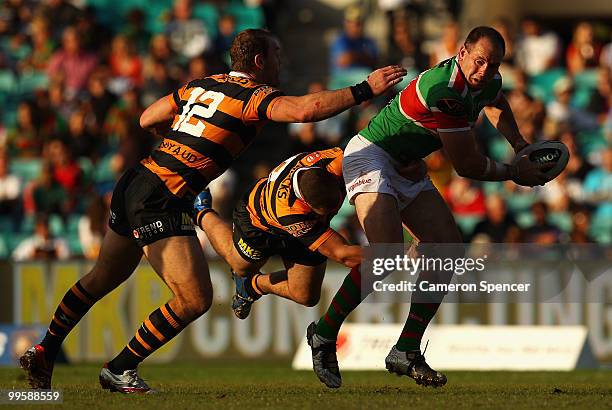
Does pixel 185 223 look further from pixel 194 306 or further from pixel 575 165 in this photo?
pixel 575 165

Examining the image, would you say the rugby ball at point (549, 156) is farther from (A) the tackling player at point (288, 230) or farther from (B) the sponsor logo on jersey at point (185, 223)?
(B) the sponsor logo on jersey at point (185, 223)

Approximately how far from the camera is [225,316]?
609 inches

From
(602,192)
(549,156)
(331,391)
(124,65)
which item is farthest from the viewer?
(124,65)

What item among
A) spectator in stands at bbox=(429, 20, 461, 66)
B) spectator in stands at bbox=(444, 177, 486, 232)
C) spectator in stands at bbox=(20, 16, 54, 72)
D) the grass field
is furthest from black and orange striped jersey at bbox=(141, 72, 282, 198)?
spectator in stands at bbox=(20, 16, 54, 72)

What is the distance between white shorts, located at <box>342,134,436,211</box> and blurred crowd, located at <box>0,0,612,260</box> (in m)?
5.96

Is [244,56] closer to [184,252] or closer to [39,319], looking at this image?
[184,252]

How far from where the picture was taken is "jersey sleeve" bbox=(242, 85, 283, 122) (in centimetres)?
903

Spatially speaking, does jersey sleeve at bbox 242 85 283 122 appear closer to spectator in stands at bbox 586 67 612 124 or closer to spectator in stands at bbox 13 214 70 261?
spectator in stands at bbox 13 214 70 261

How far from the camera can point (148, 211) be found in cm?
932

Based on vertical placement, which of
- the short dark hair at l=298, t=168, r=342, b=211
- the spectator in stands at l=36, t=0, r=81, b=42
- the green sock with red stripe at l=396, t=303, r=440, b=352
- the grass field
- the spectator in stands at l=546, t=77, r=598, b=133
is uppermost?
the spectator in stands at l=36, t=0, r=81, b=42

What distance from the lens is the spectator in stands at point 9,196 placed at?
18125mm

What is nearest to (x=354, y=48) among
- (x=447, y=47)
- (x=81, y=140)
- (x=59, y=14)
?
(x=447, y=47)

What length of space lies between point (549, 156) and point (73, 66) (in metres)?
11.5

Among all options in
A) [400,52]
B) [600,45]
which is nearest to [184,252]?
[400,52]
